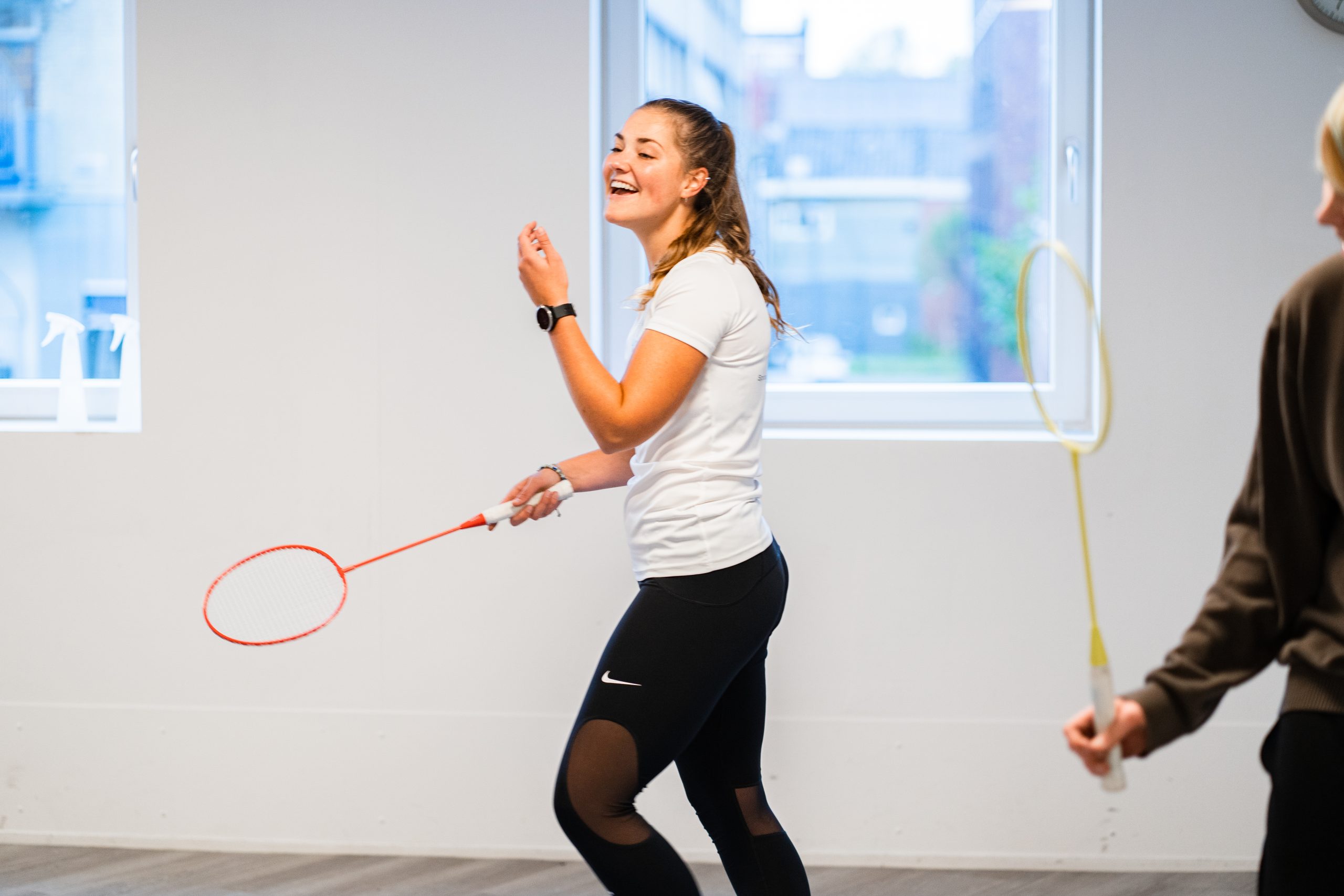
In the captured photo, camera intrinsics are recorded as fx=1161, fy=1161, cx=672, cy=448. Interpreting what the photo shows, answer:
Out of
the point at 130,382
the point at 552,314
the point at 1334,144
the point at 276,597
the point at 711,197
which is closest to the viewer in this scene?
the point at 1334,144

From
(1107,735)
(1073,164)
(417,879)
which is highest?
(1073,164)

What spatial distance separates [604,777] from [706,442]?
436mm

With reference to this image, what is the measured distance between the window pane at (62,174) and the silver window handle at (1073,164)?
215 cm

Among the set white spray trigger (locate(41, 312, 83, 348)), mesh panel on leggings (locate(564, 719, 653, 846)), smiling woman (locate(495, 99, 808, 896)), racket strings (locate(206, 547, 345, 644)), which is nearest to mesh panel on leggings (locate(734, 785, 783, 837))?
smiling woman (locate(495, 99, 808, 896))

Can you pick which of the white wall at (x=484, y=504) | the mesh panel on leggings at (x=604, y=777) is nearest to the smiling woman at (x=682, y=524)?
the mesh panel on leggings at (x=604, y=777)

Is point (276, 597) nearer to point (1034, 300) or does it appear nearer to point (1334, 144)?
point (1034, 300)

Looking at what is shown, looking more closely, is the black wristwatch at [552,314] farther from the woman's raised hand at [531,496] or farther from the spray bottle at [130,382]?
the spray bottle at [130,382]

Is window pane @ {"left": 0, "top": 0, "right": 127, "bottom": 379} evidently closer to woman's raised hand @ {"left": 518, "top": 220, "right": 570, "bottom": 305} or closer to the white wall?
the white wall

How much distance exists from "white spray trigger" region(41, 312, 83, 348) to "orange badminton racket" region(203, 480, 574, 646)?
29.1 inches

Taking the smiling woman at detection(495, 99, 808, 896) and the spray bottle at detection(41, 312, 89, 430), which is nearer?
the smiling woman at detection(495, 99, 808, 896)

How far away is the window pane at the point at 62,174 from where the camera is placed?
8.96 feet

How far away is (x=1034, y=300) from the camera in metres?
2.61

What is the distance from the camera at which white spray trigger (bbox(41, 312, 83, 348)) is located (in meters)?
2.75

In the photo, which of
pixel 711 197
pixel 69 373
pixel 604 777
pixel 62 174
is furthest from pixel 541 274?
pixel 62 174
